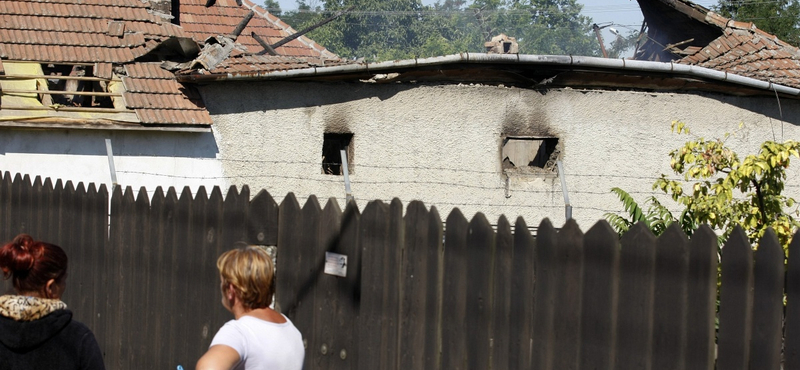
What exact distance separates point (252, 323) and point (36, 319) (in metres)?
0.96

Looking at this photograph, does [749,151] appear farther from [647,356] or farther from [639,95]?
[647,356]

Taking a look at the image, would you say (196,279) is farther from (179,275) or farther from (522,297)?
(522,297)

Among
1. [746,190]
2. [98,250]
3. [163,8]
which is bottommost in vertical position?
[98,250]

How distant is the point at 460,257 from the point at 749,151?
292 inches

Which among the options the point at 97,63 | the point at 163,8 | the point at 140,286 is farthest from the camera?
the point at 163,8

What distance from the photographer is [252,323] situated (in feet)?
11.8

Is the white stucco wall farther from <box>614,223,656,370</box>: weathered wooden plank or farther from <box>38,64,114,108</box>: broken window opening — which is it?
<box>614,223,656,370</box>: weathered wooden plank

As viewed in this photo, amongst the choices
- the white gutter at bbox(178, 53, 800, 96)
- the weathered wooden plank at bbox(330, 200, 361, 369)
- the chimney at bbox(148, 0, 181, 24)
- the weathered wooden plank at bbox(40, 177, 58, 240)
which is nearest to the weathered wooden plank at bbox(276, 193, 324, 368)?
the weathered wooden plank at bbox(330, 200, 361, 369)

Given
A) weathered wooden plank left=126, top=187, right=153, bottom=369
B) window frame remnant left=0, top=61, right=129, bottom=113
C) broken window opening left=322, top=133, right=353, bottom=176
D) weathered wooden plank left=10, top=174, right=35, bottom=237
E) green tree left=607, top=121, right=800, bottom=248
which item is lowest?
weathered wooden plank left=126, top=187, right=153, bottom=369

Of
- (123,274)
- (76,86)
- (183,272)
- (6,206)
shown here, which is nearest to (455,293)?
(183,272)

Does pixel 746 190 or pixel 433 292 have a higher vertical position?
pixel 746 190

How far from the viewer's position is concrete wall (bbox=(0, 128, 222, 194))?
37.9ft

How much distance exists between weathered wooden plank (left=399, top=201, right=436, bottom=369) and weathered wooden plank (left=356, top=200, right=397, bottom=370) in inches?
3.8

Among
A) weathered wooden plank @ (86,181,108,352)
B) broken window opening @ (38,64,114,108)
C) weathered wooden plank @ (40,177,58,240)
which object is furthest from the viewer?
broken window opening @ (38,64,114,108)
